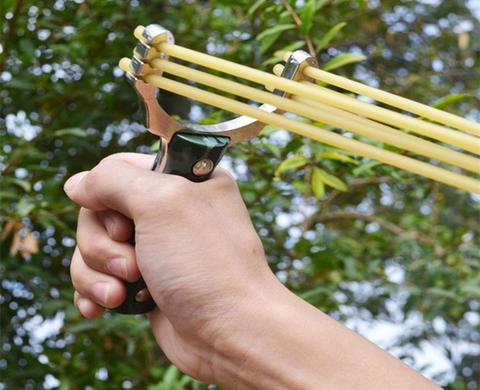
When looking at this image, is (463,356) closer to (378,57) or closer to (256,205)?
(378,57)

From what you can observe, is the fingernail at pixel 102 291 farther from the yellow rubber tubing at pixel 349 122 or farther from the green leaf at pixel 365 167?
the green leaf at pixel 365 167

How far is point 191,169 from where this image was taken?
2.42 ft

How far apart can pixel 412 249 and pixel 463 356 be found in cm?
88

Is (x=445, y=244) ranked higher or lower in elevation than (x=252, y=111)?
lower

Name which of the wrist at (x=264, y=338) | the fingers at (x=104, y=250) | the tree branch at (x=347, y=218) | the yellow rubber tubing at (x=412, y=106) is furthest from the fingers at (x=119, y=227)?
the tree branch at (x=347, y=218)

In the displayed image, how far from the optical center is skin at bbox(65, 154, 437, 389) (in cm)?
68

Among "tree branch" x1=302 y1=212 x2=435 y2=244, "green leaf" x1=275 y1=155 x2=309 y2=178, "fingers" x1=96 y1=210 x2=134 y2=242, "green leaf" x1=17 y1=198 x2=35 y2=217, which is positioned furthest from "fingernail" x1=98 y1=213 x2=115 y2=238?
"tree branch" x1=302 y1=212 x2=435 y2=244

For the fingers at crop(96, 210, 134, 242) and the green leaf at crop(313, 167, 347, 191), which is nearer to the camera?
the fingers at crop(96, 210, 134, 242)

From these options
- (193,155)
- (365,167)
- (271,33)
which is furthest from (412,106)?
(271,33)

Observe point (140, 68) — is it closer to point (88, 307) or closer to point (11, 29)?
point (88, 307)

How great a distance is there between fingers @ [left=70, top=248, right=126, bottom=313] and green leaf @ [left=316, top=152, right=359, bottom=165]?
481mm

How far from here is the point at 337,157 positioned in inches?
46.6

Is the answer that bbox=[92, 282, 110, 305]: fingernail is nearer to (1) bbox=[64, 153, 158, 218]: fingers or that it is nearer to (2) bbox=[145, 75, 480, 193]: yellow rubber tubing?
(1) bbox=[64, 153, 158, 218]: fingers

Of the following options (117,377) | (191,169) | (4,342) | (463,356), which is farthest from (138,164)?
(463,356)
